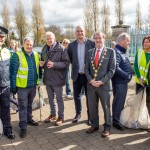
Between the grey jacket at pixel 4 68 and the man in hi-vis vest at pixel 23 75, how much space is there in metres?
0.20

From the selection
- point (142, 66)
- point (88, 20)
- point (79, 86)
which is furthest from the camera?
point (88, 20)

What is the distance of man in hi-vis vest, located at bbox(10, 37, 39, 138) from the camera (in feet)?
14.8

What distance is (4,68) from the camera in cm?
420

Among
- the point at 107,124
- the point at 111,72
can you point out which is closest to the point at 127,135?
the point at 107,124

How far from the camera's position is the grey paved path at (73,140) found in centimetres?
403

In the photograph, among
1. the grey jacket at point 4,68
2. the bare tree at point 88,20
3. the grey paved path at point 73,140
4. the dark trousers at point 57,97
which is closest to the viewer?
the grey paved path at point 73,140

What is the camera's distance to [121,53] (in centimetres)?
459

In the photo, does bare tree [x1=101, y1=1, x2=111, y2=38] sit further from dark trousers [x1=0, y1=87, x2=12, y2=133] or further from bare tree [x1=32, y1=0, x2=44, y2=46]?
dark trousers [x1=0, y1=87, x2=12, y2=133]

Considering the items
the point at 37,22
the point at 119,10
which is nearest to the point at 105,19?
the point at 119,10

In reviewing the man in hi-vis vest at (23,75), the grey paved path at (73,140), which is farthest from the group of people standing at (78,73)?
the grey paved path at (73,140)

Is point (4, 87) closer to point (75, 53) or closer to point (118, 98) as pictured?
point (75, 53)

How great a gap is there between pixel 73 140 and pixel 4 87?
1.58m

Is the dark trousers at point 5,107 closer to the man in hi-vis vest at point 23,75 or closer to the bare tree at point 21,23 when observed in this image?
the man in hi-vis vest at point 23,75

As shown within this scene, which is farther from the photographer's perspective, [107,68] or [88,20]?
[88,20]
